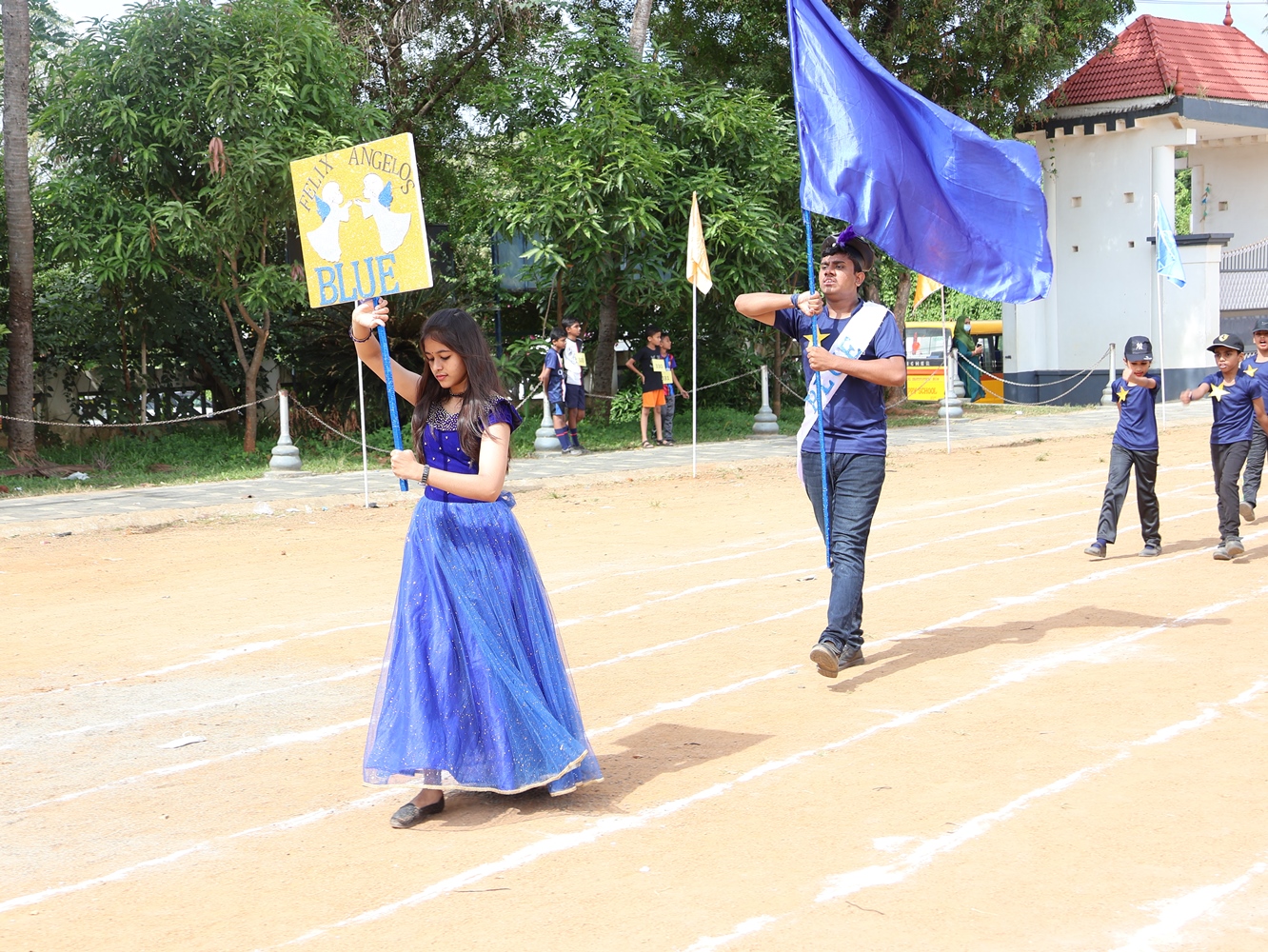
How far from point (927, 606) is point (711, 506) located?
233 inches

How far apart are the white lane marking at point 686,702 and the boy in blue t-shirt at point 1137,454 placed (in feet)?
13.3

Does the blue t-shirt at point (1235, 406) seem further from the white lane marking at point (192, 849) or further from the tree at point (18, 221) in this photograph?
the tree at point (18, 221)

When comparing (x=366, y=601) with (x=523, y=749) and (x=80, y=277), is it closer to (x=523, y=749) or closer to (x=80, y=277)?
(x=523, y=749)

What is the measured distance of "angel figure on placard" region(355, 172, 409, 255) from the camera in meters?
8.64

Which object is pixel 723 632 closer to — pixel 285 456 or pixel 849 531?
pixel 849 531

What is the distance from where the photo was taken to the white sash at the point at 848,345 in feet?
21.8

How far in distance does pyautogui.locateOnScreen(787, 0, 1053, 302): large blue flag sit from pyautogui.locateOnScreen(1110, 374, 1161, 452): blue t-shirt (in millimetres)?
3350

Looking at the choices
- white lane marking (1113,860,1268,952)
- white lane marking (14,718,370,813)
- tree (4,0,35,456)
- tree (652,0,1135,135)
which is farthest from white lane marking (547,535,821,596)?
tree (652,0,1135,135)

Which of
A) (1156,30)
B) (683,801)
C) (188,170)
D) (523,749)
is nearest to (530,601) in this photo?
(523,749)

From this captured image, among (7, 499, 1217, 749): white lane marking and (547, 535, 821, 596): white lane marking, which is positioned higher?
(547, 535, 821, 596): white lane marking

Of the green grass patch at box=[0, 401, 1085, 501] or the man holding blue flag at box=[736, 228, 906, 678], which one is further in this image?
the green grass patch at box=[0, 401, 1085, 501]

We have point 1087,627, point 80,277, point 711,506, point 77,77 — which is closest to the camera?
point 1087,627

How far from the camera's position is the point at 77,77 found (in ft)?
59.5

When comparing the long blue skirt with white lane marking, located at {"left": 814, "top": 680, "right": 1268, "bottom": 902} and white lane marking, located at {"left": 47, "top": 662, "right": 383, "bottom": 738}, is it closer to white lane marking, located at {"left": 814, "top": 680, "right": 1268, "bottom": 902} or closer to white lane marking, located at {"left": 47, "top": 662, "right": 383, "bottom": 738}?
white lane marking, located at {"left": 814, "top": 680, "right": 1268, "bottom": 902}
